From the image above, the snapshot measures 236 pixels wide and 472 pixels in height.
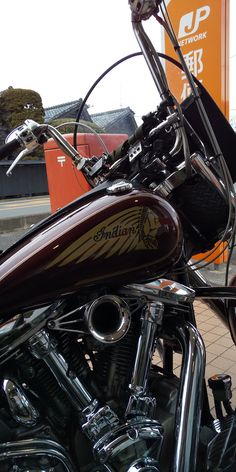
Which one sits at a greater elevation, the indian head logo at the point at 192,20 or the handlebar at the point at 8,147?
the indian head logo at the point at 192,20

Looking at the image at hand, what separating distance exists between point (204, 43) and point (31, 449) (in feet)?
13.8

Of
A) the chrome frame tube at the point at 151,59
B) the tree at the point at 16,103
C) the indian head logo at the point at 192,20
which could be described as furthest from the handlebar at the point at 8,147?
the tree at the point at 16,103

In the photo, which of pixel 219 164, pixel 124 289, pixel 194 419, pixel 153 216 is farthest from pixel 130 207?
pixel 194 419

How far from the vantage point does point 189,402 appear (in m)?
1.30

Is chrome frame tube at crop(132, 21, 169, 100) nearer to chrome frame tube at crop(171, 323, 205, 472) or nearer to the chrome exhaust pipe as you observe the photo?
the chrome exhaust pipe

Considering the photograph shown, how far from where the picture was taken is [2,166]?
1554 centimetres

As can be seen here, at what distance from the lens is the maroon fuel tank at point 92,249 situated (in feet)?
3.59

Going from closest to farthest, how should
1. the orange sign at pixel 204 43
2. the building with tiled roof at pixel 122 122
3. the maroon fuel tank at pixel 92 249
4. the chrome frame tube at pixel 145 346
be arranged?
the maroon fuel tank at pixel 92 249 < the chrome frame tube at pixel 145 346 < the orange sign at pixel 204 43 < the building with tiled roof at pixel 122 122

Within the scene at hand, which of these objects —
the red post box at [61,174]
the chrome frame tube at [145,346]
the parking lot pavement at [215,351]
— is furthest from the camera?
the red post box at [61,174]

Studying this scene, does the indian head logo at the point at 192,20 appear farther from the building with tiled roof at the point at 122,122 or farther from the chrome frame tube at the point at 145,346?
the building with tiled roof at the point at 122,122

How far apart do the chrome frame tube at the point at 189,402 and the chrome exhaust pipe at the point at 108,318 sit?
0.89 ft

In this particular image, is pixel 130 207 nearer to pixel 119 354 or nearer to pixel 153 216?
pixel 153 216

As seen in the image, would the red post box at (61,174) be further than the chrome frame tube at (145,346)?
Yes

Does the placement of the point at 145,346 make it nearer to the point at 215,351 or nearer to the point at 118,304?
the point at 118,304
